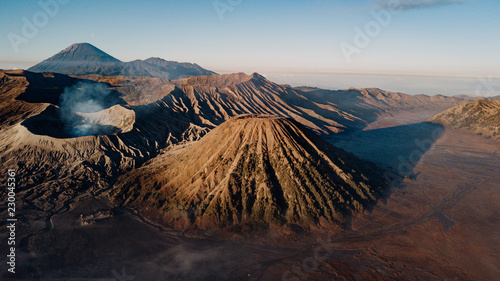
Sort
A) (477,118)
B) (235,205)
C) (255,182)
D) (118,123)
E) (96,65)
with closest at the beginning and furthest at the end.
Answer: (235,205) → (255,182) → (118,123) → (477,118) → (96,65)

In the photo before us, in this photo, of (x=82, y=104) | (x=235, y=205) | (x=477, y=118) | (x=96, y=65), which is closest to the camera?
(x=235, y=205)

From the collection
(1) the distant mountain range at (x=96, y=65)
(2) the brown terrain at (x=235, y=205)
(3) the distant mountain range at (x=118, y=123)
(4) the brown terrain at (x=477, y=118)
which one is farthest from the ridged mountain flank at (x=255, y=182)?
(1) the distant mountain range at (x=96, y=65)

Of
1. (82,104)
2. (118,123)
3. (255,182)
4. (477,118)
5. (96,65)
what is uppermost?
(96,65)

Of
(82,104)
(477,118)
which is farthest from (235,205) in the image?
(477,118)

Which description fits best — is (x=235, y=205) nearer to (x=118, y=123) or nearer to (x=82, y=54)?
(x=118, y=123)

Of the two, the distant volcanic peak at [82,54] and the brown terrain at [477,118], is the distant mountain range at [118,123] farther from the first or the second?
the distant volcanic peak at [82,54]

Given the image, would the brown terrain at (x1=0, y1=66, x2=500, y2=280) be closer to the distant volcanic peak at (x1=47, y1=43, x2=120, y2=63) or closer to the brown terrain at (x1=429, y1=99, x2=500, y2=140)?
the brown terrain at (x1=429, y1=99, x2=500, y2=140)
